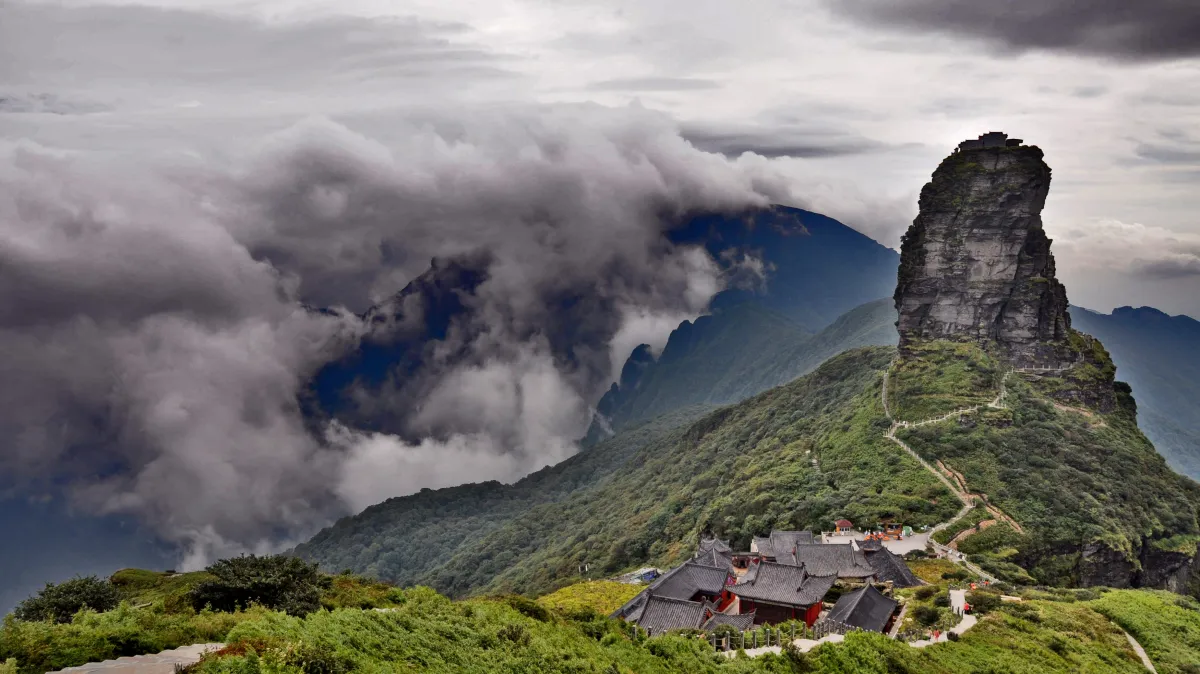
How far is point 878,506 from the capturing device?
6450cm

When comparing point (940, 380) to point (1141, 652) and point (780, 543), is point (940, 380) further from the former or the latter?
point (1141, 652)

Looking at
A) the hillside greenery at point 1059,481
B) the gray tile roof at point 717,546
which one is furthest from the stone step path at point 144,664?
the hillside greenery at point 1059,481

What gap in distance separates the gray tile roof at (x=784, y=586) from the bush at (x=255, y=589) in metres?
25.2

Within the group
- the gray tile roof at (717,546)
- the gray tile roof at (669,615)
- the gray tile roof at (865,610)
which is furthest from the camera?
the gray tile roof at (717,546)

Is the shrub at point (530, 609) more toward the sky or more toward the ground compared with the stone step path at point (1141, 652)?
more toward the sky

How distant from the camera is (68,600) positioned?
2438 cm

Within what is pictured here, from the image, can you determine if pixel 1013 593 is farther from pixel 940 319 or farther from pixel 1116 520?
pixel 940 319

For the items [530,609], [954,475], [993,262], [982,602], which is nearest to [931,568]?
[982,602]

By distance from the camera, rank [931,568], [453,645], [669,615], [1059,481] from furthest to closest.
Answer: [1059,481], [931,568], [669,615], [453,645]

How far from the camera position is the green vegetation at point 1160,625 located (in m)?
39.3

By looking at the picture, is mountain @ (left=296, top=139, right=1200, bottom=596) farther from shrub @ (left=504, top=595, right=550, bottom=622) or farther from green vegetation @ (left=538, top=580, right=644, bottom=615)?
shrub @ (left=504, top=595, right=550, bottom=622)

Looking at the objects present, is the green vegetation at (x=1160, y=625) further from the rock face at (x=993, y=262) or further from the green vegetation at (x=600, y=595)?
the rock face at (x=993, y=262)

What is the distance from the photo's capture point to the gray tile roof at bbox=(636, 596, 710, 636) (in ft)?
124

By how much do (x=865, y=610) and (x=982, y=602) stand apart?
8.35 meters
